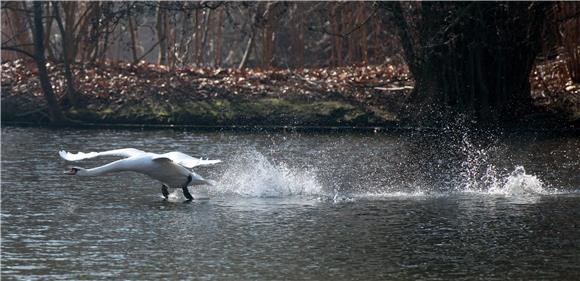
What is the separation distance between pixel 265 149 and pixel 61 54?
36.0ft

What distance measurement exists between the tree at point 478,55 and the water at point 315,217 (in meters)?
4.15

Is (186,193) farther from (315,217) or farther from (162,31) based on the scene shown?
(162,31)

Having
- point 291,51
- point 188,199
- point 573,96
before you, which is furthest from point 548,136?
point 291,51

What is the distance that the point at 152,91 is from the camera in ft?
95.0

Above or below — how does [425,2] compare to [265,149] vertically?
above

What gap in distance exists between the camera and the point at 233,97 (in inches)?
1117

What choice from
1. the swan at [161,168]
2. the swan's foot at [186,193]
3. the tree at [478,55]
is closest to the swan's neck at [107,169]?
the swan at [161,168]

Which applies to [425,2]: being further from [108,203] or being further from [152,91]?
[108,203]

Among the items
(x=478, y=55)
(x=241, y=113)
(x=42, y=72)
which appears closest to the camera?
(x=478, y=55)

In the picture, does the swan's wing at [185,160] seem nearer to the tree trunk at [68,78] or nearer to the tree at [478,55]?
the tree at [478,55]

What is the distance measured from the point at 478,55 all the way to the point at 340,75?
4.75 m

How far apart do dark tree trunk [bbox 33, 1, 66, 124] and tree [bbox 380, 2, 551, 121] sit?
7.89 m

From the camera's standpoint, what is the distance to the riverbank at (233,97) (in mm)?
26531

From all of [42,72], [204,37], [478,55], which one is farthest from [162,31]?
[478,55]
